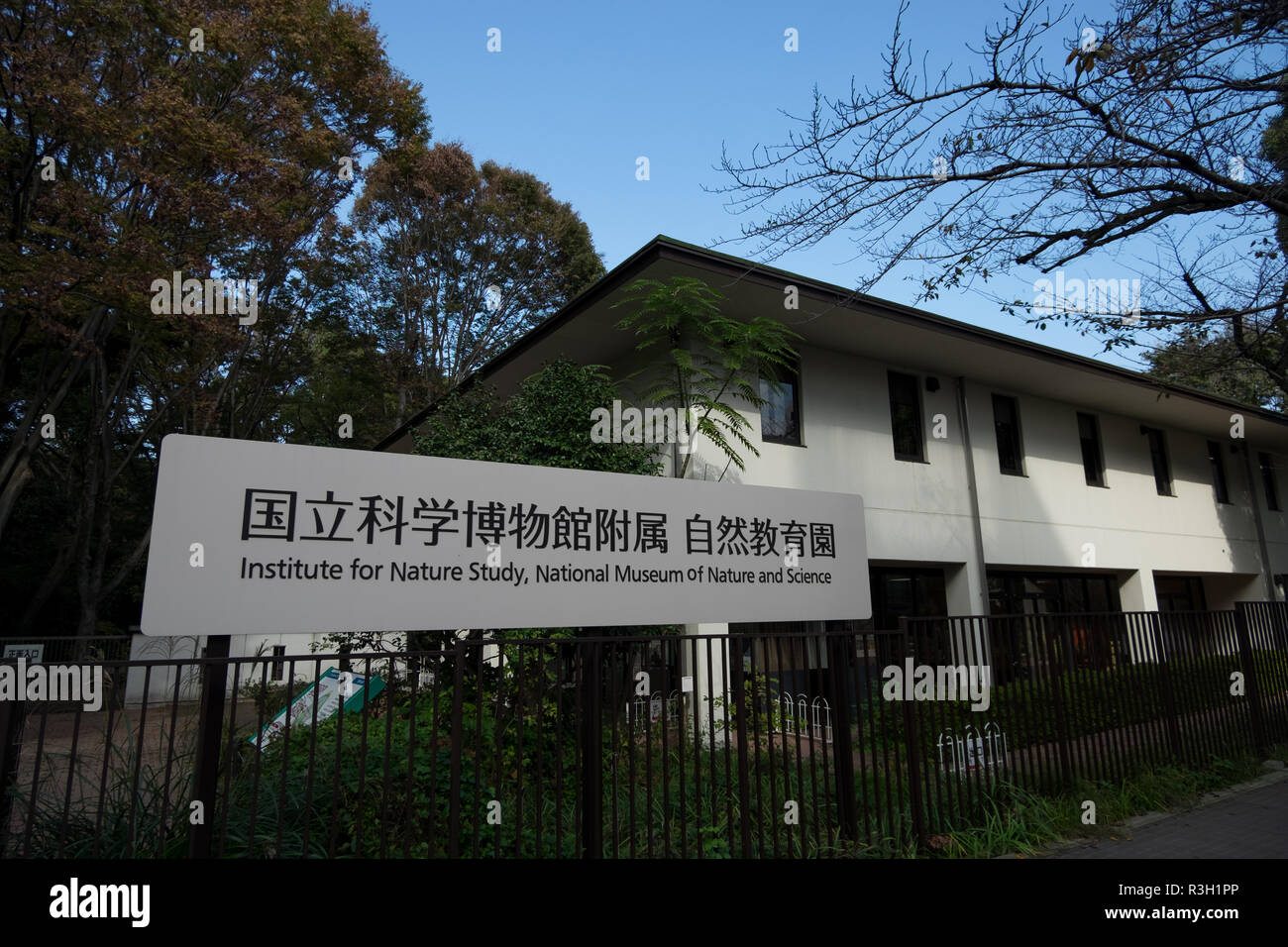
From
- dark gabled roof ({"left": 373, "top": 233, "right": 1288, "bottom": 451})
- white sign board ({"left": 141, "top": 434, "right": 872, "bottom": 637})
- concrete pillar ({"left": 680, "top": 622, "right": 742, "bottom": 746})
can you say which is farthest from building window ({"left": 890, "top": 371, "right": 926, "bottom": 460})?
white sign board ({"left": 141, "top": 434, "right": 872, "bottom": 637})

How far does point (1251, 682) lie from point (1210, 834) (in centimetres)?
376

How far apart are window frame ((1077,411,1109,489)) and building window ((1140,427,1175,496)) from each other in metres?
1.98

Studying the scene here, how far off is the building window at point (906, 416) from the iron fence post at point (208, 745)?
11171 mm

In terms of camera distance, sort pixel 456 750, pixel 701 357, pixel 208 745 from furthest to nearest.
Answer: pixel 701 357 → pixel 456 750 → pixel 208 745

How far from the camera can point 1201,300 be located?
25.7 ft

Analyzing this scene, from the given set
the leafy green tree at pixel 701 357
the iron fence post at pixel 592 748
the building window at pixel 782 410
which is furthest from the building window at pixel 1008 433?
the iron fence post at pixel 592 748

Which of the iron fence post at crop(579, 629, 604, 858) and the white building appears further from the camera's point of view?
the white building

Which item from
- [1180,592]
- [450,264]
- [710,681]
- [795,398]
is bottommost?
[710,681]

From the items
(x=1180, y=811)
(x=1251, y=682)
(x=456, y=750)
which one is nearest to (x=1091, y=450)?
(x=1251, y=682)

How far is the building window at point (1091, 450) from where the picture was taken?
15914 mm

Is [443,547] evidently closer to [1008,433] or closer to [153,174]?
[153,174]

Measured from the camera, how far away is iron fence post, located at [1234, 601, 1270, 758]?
8648 mm

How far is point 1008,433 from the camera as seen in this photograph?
1459cm

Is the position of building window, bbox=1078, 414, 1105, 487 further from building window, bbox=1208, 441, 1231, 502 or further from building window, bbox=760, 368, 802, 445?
building window, bbox=760, 368, 802, 445
